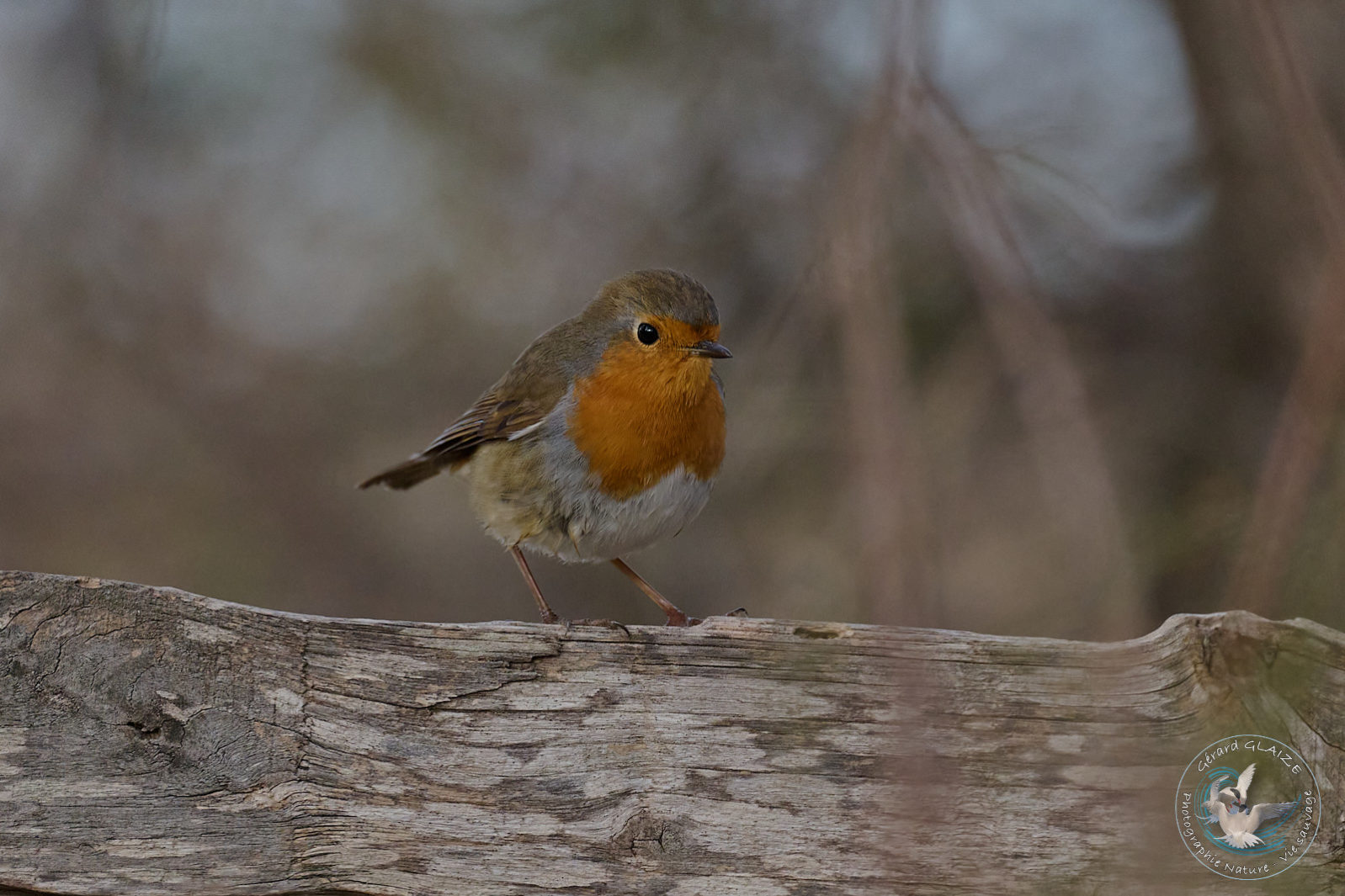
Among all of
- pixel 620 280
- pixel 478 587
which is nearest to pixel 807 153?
pixel 620 280

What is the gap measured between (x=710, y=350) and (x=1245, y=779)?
5.70 feet

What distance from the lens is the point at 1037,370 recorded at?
4.20 ft

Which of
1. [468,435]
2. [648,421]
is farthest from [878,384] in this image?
[468,435]

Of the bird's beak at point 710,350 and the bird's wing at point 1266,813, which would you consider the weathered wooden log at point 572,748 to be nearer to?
the bird's wing at point 1266,813

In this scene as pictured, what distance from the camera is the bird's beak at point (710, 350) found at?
3.21 meters

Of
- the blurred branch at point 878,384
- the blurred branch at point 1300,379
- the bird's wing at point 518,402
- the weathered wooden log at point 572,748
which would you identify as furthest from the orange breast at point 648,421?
the blurred branch at point 1300,379

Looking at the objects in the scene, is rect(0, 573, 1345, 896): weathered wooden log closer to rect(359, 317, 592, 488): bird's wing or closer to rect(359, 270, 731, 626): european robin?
rect(359, 270, 731, 626): european robin

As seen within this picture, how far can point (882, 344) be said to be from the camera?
4.11 feet

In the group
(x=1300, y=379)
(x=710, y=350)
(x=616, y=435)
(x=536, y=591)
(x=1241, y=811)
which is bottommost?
(x=1241, y=811)

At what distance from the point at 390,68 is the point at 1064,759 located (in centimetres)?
417

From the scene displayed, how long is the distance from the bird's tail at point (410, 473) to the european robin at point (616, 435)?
0.35m

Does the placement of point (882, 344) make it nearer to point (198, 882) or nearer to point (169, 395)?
point (198, 882)

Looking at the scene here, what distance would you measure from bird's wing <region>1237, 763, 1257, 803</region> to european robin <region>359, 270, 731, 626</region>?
1556 mm

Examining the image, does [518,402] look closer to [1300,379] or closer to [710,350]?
[710,350]
